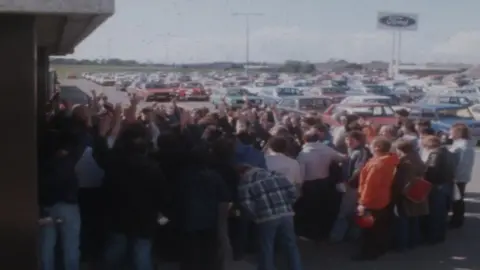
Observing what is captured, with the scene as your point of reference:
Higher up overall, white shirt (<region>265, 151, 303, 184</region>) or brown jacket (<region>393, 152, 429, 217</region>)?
white shirt (<region>265, 151, 303, 184</region>)

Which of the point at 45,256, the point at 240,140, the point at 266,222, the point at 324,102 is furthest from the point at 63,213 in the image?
the point at 324,102

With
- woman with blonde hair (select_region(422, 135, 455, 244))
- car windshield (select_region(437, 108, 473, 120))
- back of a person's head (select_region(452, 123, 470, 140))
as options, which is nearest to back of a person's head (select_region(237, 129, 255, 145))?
woman with blonde hair (select_region(422, 135, 455, 244))

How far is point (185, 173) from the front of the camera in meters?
7.69

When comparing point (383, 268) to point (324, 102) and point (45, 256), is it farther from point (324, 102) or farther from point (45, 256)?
point (324, 102)

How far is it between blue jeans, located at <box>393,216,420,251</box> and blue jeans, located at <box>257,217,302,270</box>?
8.18ft

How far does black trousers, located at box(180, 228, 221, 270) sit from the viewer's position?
25.4ft

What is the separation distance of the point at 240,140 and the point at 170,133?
1.43 meters

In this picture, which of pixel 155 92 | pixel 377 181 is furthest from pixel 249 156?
pixel 155 92

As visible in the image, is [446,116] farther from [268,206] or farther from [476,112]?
[268,206]

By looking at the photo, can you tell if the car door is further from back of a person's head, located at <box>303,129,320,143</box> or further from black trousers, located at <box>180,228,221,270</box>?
black trousers, located at <box>180,228,221,270</box>

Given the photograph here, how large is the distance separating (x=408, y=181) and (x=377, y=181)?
72cm

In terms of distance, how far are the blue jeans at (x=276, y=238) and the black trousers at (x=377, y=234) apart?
5.51 feet

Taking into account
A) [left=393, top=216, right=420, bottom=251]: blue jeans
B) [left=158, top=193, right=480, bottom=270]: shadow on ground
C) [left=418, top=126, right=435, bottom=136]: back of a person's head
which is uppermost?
→ [left=418, top=126, right=435, bottom=136]: back of a person's head

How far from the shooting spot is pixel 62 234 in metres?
7.44
